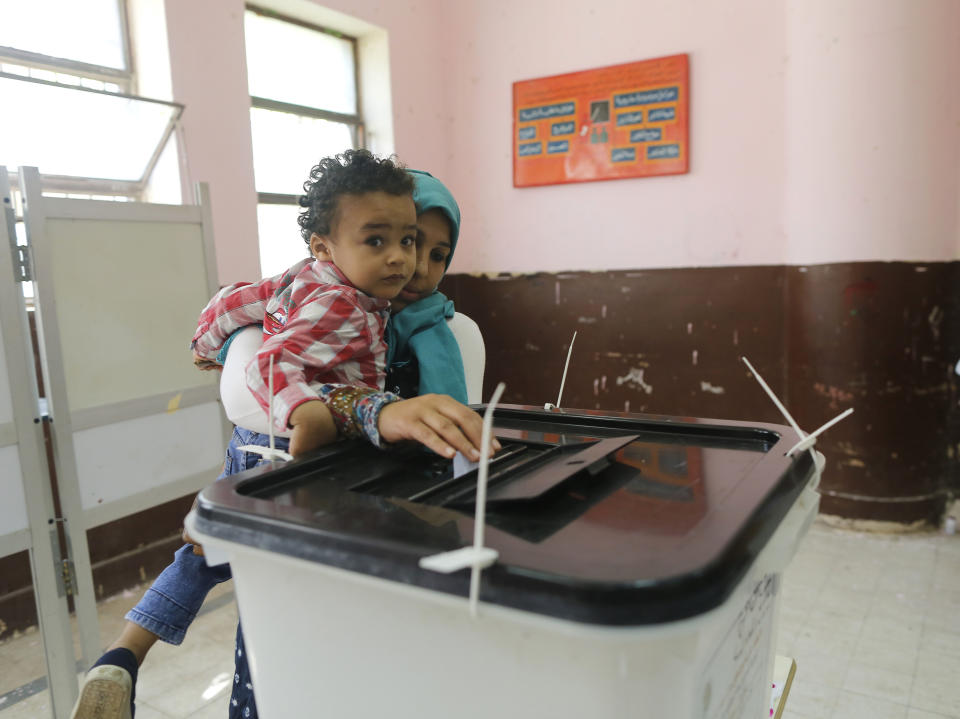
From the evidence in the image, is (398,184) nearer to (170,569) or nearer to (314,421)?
A: (314,421)

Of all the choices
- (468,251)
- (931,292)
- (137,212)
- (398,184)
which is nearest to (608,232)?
(468,251)

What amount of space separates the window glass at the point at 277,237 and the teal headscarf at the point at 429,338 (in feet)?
6.69

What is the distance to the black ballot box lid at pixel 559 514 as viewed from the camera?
44 centimetres

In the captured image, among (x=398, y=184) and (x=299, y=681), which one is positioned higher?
(x=398, y=184)

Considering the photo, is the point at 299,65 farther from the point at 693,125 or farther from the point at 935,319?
the point at 935,319

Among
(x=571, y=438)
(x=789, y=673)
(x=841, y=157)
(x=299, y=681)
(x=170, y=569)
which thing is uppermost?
(x=841, y=157)

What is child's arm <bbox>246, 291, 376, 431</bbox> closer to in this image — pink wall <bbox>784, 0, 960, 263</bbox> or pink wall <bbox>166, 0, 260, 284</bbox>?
pink wall <bbox>166, 0, 260, 284</bbox>

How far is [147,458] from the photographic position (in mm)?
1953

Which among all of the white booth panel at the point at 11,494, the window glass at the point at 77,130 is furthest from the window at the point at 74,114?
the white booth panel at the point at 11,494

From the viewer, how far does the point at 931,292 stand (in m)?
2.76

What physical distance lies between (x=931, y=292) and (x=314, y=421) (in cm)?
278

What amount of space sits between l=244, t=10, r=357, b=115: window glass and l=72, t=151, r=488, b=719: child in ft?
7.02

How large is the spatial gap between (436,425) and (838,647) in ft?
6.18

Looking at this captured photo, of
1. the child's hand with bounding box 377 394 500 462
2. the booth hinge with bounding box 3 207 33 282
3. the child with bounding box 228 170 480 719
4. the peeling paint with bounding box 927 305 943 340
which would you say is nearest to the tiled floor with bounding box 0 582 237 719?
the child with bounding box 228 170 480 719
